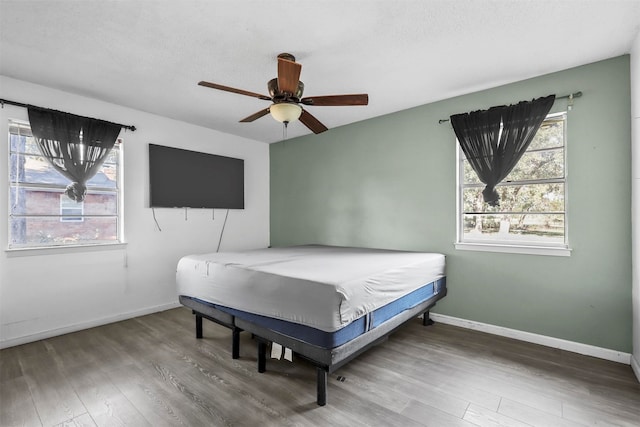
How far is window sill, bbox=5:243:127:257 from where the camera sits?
2908 millimetres

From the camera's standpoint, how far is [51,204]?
10.4 feet

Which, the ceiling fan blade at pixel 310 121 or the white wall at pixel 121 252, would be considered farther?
the white wall at pixel 121 252

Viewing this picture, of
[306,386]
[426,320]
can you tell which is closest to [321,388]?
[306,386]

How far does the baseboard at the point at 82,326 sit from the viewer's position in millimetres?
2872

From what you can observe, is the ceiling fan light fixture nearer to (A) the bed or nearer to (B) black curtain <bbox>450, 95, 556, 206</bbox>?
(A) the bed

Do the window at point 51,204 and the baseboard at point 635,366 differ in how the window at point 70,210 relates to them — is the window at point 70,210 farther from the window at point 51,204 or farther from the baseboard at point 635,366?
the baseboard at point 635,366

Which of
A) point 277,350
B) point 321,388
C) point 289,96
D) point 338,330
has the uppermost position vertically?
point 289,96

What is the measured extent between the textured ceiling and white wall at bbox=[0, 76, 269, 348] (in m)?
0.43

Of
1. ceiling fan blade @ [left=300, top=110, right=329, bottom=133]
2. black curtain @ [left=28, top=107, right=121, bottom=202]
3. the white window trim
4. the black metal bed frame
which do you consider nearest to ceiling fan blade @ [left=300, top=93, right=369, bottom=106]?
ceiling fan blade @ [left=300, top=110, right=329, bottom=133]

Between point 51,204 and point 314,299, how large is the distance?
3.09m

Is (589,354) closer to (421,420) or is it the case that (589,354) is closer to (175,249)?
(421,420)

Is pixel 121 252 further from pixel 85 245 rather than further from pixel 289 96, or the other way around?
pixel 289 96

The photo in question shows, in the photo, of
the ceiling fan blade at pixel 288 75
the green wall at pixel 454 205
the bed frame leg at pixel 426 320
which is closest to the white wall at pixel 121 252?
the green wall at pixel 454 205

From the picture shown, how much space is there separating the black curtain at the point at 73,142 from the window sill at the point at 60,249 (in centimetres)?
52
